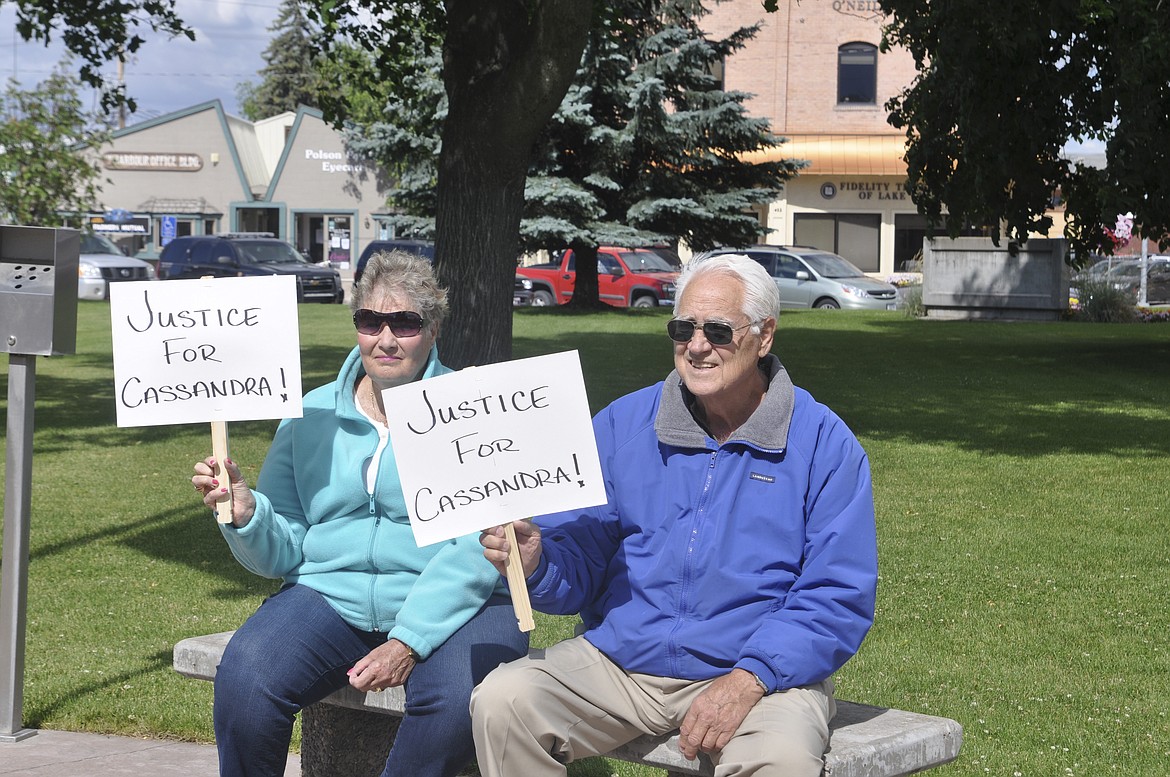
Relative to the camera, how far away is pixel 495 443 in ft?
10.8

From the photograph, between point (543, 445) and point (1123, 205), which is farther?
point (1123, 205)

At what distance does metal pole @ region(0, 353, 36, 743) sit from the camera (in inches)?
188

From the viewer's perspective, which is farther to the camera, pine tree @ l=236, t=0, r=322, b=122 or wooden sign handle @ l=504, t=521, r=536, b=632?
pine tree @ l=236, t=0, r=322, b=122

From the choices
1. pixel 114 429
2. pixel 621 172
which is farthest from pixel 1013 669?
pixel 621 172

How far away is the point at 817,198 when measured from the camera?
48625 mm

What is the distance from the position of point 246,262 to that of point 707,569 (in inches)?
1201

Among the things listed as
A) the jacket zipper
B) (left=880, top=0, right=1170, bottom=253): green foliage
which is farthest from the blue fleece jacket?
(left=880, top=0, right=1170, bottom=253): green foliage

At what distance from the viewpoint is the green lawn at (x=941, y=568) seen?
207 inches

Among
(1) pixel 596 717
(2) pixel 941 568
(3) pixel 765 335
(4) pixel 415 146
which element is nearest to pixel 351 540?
(1) pixel 596 717

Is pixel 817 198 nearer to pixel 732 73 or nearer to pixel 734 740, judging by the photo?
pixel 732 73

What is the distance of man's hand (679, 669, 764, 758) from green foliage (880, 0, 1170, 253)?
39.5ft

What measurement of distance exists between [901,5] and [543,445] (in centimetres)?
1309

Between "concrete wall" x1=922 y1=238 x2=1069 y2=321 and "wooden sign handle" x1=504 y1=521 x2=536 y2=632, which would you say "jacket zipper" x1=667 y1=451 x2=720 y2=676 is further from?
"concrete wall" x1=922 y1=238 x2=1069 y2=321

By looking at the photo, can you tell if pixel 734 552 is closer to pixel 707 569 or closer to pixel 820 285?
pixel 707 569
